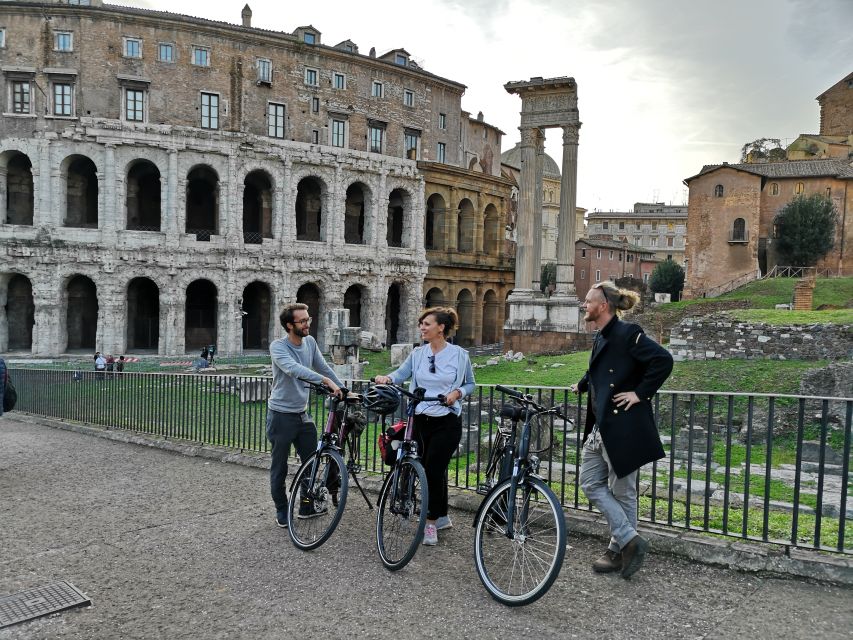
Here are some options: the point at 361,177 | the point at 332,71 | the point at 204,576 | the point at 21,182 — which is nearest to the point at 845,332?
the point at 204,576

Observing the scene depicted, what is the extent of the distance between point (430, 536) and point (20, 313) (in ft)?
119

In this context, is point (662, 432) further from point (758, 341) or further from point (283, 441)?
point (283, 441)

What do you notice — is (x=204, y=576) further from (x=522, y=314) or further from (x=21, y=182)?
(x=21, y=182)

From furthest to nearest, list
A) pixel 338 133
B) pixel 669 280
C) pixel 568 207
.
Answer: pixel 669 280
pixel 338 133
pixel 568 207

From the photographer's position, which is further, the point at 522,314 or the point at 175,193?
the point at 175,193

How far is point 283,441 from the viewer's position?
20.0ft

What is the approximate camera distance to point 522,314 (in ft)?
99.0

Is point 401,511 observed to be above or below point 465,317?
below

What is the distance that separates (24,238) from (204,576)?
33.4 m

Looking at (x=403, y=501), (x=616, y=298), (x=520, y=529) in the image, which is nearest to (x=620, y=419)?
(x=616, y=298)

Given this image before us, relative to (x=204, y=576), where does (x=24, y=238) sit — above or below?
above

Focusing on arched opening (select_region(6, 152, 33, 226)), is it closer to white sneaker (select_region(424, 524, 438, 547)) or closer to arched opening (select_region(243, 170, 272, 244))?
arched opening (select_region(243, 170, 272, 244))

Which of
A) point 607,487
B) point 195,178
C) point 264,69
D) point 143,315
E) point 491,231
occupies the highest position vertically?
point 264,69

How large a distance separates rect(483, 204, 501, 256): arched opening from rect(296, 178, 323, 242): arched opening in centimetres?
1231
